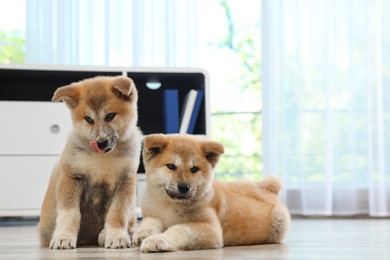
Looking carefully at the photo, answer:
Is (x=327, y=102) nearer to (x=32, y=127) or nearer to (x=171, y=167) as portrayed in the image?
(x=32, y=127)

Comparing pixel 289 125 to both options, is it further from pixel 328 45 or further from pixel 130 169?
pixel 130 169

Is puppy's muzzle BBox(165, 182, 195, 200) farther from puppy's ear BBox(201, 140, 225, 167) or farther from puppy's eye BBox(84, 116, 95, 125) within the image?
puppy's eye BBox(84, 116, 95, 125)

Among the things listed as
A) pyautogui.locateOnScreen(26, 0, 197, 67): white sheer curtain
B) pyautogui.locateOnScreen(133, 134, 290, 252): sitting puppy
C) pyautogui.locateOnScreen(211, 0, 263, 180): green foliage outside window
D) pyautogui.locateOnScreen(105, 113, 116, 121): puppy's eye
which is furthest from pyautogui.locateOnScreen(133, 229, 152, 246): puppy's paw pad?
pyautogui.locateOnScreen(211, 0, 263, 180): green foliage outside window

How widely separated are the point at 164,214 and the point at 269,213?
1.20 feet

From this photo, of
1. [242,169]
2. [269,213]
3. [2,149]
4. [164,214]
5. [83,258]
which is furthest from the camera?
[242,169]

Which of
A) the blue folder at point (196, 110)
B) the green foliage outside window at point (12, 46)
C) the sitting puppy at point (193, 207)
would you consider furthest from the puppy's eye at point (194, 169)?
the green foliage outside window at point (12, 46)

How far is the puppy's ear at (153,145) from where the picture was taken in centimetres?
198

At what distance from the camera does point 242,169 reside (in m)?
4.60

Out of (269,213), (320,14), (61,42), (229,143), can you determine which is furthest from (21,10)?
(269,213)

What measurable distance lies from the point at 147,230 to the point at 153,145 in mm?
257

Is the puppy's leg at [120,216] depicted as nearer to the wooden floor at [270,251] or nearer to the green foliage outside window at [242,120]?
the wooden floor at [270,251]

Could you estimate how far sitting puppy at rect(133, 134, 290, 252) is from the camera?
6.24 feet

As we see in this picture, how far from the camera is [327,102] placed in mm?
4082

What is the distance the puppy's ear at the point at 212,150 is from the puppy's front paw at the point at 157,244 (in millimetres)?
316
